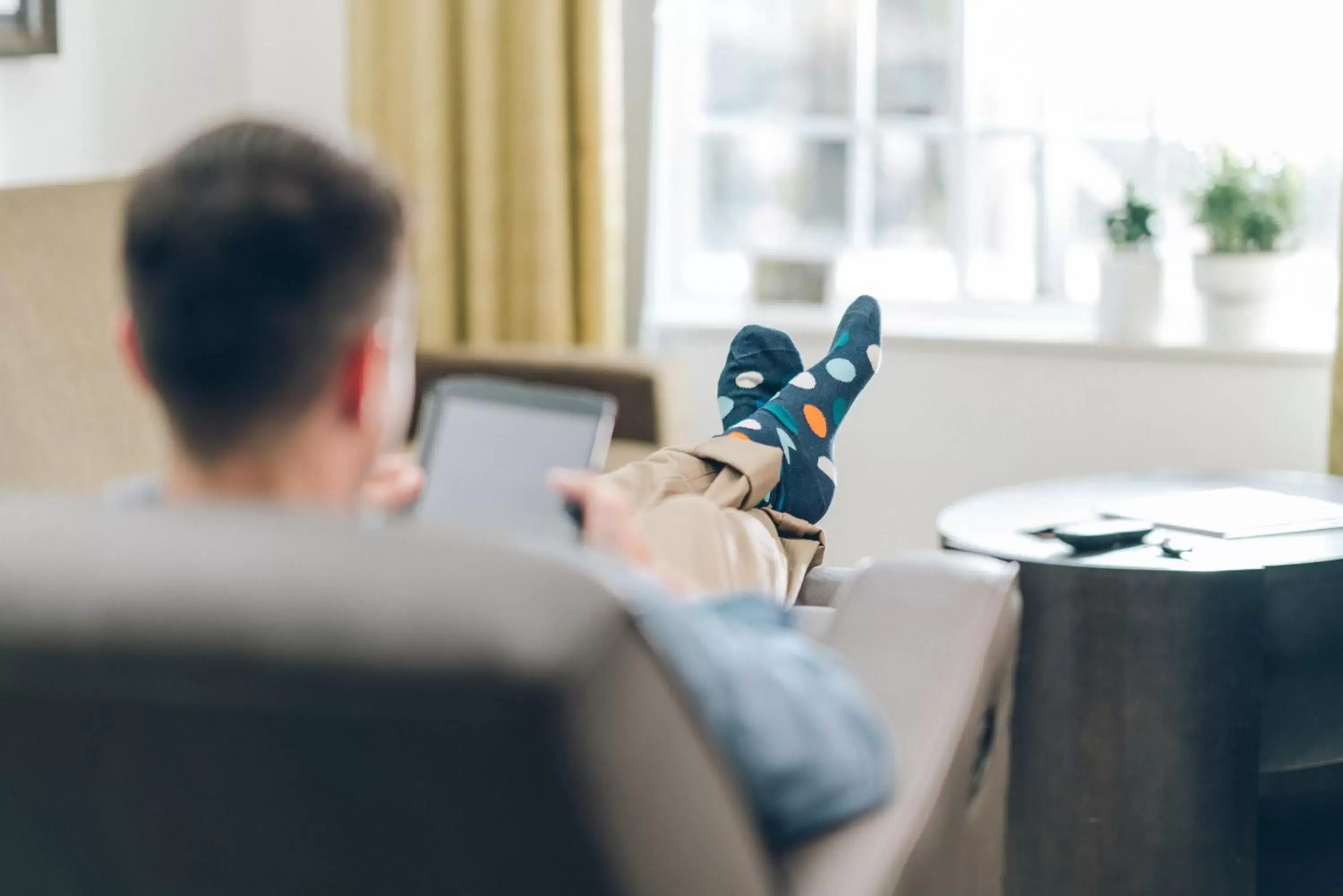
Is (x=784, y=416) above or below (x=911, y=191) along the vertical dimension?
below

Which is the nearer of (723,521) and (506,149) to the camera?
(723,521)

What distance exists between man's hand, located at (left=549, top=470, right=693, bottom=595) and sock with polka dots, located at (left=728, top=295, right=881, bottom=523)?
86 cm

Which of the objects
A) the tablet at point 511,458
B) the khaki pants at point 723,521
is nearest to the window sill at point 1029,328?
the khaki pants at point 723,521

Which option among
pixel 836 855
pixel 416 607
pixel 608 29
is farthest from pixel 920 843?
pixel 608 29

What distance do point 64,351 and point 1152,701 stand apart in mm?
1790

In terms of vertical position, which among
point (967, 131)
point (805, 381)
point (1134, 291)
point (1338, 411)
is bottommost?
point (1338, 411)

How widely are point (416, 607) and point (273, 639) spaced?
68 millimetres

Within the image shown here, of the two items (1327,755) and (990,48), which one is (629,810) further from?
(990,48)

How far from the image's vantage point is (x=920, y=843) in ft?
3.45

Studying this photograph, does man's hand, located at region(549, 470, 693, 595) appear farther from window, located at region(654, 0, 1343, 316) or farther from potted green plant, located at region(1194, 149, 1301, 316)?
window, located at region(654, 0, 1343, 316)

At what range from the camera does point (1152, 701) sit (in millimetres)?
1955

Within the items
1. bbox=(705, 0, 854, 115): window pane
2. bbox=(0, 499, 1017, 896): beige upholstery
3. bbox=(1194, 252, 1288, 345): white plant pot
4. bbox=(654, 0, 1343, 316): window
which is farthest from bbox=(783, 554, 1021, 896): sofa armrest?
bbox=(705, 0, 854, 115): window pane

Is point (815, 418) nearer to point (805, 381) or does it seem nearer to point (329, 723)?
point (805, 381)

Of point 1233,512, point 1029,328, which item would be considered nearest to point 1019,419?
point 1029,328
